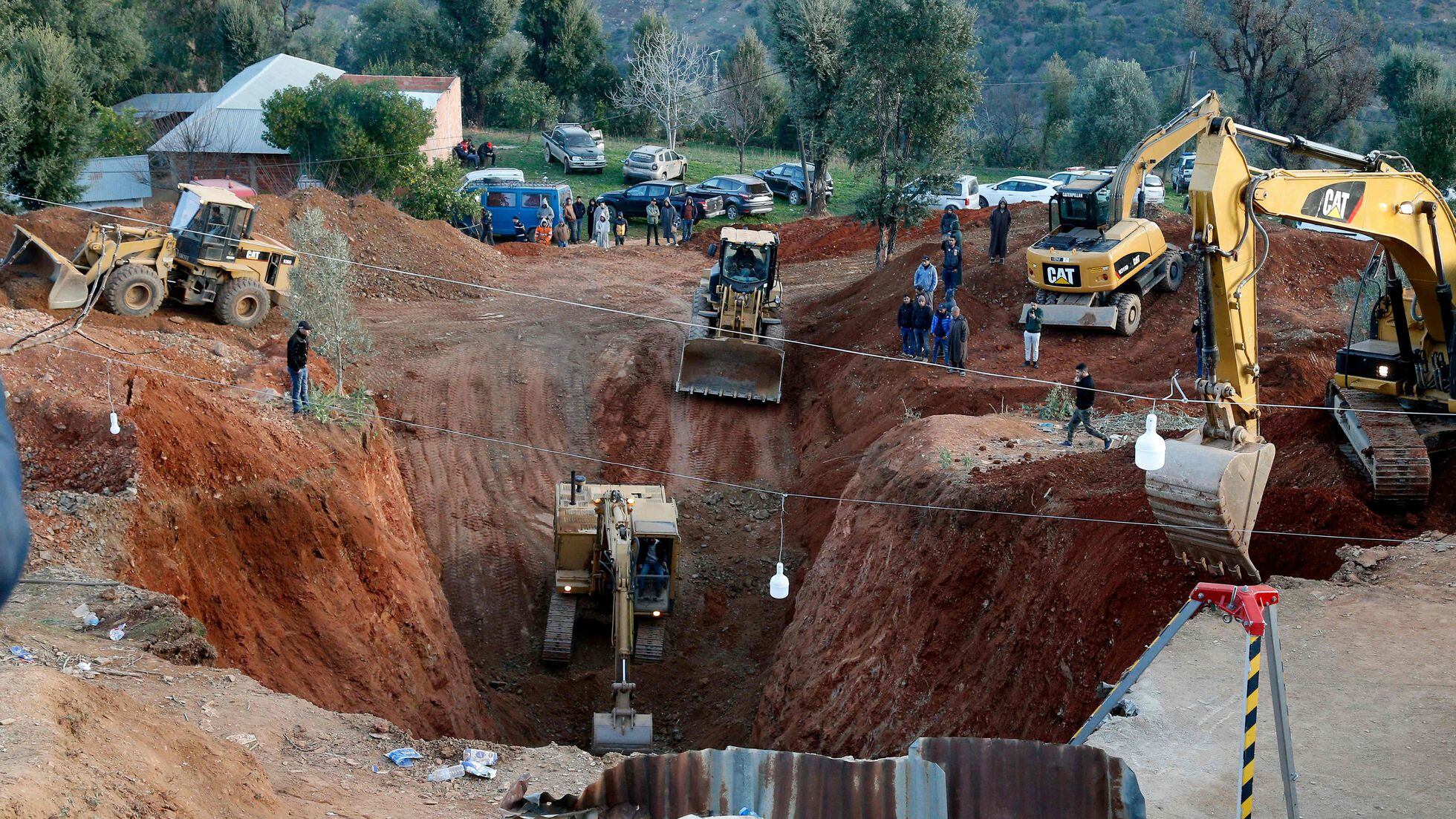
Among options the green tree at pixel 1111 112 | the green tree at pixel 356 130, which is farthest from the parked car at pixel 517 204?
the green tree at pixel 1111 112

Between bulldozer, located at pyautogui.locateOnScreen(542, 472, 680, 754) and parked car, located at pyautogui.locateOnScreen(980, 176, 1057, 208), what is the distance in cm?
2206

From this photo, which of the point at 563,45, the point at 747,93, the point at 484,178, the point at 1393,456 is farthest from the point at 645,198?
the point at 1393,456

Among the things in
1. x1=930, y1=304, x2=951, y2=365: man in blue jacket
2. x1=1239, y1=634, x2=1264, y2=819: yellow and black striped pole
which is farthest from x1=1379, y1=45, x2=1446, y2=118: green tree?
x1=1239, y1=634, x2=1264, y2=819: yellow and black striped pole

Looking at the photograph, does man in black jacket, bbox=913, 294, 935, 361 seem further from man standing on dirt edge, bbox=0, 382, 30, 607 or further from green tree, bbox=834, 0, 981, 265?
man standing on dirt edge, bbox=0, 382, 30, 607

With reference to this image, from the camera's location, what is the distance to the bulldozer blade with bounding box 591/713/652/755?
1510cm

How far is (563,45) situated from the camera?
53.2m

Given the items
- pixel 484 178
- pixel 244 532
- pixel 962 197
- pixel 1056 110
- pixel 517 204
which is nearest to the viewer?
pixel 244 532

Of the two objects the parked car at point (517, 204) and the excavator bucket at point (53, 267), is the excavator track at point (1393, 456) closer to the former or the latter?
the excavator bucket at point (53, 267)

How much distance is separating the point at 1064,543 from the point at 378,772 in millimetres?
7178

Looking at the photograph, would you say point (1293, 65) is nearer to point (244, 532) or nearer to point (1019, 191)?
point (1019, 191)

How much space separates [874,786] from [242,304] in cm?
1871

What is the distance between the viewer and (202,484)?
16.0m

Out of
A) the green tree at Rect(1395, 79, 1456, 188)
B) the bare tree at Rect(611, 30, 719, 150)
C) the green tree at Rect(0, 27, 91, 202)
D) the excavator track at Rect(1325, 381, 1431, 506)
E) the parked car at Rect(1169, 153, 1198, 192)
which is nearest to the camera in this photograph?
the excavator track at Rect(1325, 381, 1431, 506)

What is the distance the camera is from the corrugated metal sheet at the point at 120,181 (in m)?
38.0
